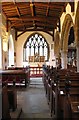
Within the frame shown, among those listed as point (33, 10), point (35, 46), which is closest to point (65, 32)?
point (33, 10)

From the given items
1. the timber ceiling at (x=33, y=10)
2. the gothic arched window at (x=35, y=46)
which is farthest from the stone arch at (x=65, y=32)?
the gothic arched window at (x=35, y=46)

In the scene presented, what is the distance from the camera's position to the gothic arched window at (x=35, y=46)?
2006 centimetres

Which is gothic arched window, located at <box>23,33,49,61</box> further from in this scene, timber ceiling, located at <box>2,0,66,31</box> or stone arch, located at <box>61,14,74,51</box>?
stone arch, located at <box>61,14,74,51</box>

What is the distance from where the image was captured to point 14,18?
46.4 ft

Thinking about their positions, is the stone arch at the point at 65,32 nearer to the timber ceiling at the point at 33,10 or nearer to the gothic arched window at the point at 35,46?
the timber ceiling at the point at 33,10

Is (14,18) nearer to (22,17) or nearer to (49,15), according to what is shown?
(22,17)

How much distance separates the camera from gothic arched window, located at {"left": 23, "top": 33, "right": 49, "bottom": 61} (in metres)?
20.1

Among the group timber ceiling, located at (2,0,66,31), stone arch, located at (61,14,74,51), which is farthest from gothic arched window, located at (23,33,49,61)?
stone arch, located at (61,14,74,51)

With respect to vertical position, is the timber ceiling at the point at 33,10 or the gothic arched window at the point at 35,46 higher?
the timber ceiling at the point at 33,10

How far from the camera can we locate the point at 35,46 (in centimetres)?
2017

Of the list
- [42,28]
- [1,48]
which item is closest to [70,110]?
[1,48]

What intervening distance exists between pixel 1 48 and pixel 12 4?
247 cm

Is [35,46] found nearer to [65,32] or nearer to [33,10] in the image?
[33,10]

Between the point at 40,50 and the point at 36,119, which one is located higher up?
the point at 40,50
